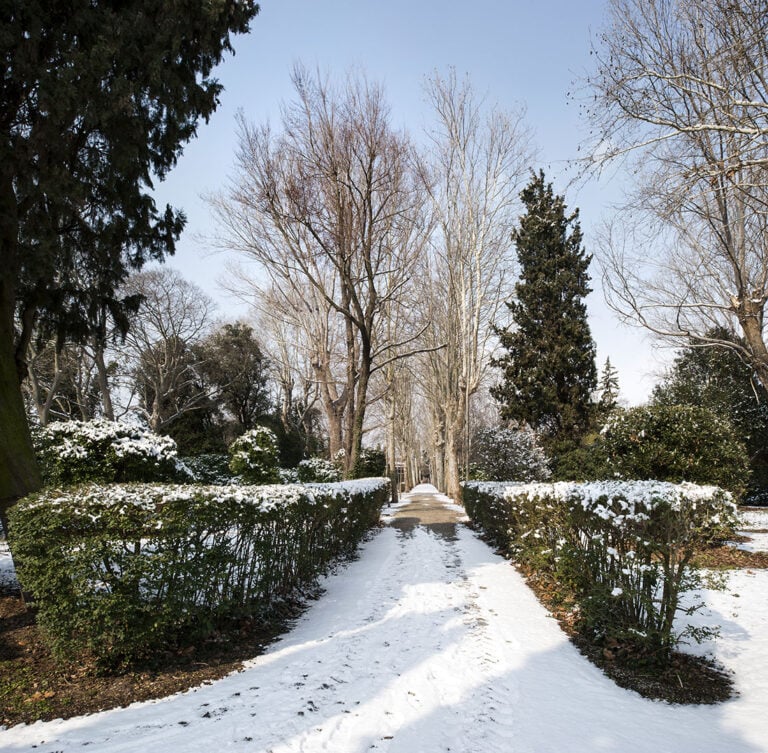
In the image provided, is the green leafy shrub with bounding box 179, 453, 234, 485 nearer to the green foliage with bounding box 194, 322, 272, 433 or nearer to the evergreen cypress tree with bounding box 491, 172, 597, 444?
the green foliage with bounding box 194, 322, 272, 433

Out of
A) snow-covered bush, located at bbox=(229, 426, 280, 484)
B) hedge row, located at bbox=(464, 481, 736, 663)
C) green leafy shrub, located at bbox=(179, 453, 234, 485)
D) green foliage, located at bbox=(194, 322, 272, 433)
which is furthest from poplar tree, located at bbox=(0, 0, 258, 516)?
green foliage, located at bbox=(194, 322, 272, 433)

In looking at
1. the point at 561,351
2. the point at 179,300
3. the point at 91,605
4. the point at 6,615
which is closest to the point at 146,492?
the point at 91,605

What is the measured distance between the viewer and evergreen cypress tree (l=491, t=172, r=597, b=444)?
57.3ft

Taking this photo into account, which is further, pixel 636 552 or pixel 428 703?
pixel 636 552

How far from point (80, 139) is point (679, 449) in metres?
11.1

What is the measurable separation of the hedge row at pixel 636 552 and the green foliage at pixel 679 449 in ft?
17.1

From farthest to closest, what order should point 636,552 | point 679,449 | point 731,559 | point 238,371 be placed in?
point 238,371 < point 679,449 < point 731,559 < point 636,552

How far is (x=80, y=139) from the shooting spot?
20.0 feet

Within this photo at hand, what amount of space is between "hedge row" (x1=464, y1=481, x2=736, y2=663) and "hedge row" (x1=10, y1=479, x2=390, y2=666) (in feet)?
10.6

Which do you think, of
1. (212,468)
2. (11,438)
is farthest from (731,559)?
(212,468)

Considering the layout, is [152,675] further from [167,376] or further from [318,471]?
[167,376]

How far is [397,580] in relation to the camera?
6.76 metres

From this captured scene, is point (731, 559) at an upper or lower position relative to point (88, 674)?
upper

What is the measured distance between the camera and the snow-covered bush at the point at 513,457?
18109 mm
